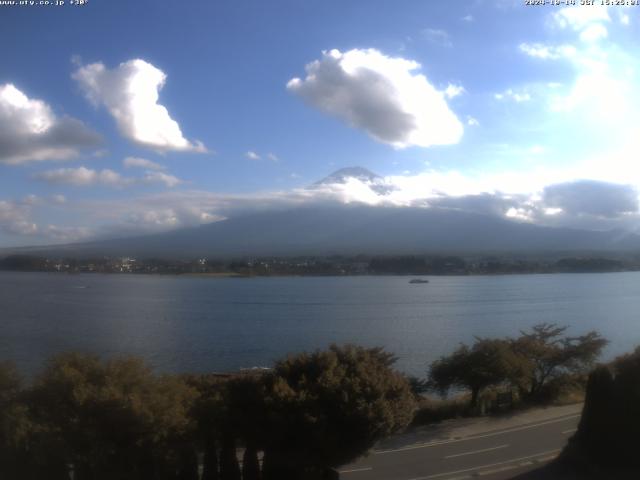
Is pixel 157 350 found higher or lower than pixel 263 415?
lower

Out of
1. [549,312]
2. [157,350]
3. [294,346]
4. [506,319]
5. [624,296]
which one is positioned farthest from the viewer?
[624,296]

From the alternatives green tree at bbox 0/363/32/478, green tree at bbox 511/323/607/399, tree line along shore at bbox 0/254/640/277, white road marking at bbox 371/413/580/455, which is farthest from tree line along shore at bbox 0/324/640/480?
tree line along shore at bbox 0/254/640/277

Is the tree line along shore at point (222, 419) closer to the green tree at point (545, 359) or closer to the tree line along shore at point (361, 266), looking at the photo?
the green tree at point (545, 359)

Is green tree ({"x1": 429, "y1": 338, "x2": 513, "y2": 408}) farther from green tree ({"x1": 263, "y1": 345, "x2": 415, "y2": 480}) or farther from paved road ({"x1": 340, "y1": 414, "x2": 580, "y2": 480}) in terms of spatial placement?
green tree ({"x1": 263, "y1": 345, "x2": 415, "y2": 480})

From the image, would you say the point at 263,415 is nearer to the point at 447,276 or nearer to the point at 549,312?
the point at 549,312

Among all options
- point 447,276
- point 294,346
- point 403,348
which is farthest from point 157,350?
point 447,276

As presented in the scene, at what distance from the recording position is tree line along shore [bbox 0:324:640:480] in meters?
5.37

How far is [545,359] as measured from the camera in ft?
46.4

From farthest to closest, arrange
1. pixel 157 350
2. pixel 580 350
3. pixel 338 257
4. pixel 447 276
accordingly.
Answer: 1. pixel 338 257
2. pixel 447 276
3. pixel 157 350
4. pixel 580 350

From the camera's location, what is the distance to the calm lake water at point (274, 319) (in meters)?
19.1

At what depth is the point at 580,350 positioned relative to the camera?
14.7 m

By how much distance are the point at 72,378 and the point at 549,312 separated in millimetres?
29771

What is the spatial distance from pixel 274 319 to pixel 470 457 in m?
20.8

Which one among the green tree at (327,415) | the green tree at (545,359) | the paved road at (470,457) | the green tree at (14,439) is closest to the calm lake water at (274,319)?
the green tree at (545,359)
